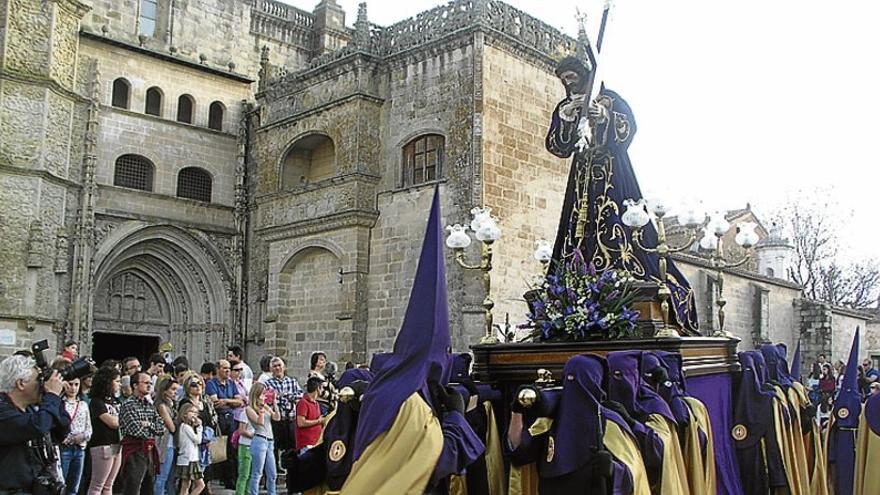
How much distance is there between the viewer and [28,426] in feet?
16.9

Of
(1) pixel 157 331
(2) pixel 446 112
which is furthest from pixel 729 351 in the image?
(1) pixel 157 331

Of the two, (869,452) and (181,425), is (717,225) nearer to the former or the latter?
(869,452)

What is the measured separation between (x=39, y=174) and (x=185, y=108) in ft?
16.0

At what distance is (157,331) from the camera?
73.9 ft

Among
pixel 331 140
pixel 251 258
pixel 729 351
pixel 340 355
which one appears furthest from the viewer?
pixel 251 258

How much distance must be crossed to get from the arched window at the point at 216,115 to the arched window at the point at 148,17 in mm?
2327

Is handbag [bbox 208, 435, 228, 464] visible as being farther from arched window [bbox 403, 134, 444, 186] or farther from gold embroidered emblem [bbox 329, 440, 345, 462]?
arched window [bbox 403, 134, 444, 186]

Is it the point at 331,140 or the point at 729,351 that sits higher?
the point at 331,140

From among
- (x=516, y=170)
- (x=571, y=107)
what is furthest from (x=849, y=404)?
A: (x=516, y=170)

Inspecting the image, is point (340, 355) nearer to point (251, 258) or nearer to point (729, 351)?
point (251, 258)

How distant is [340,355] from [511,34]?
7.91 metres

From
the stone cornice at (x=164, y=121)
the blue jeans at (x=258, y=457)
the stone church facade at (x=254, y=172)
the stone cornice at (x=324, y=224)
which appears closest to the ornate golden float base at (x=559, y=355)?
the blue jeans at (x=258, y=457)

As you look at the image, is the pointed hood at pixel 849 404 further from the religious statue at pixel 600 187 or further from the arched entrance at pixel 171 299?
the arched entrance at pixel 171 299

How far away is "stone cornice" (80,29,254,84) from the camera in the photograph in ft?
Answer: 68.4
